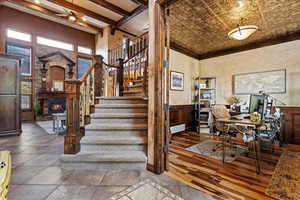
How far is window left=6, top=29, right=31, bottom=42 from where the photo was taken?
5.67 metres

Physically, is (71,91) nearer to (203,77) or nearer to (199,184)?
(199,184)

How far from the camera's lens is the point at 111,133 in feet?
7.85

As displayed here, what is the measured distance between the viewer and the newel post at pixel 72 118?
2118 mm

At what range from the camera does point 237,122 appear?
2.30m

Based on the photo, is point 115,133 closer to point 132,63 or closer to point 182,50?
point 132,63

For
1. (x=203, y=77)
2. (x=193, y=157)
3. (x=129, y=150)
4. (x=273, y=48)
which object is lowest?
(x=193, y=157)

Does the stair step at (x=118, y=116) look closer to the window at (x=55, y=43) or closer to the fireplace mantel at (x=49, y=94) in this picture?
the fireplace mantel at (x=49, y=94)

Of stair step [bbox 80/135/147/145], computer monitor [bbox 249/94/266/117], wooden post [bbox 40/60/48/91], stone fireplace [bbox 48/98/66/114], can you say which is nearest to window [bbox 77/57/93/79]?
wooden post [bbox 40/60/48/91]

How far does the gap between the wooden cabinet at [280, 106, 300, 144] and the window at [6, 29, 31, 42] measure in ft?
31.9

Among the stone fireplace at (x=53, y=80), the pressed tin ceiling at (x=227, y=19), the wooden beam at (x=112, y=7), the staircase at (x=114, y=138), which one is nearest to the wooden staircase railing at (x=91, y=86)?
the staircase at (x=114, y=138)

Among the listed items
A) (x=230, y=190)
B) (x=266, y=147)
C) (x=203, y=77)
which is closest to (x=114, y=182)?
(x=230, y=190)

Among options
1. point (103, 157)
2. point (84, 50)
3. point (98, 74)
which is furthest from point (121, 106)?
point (84, 50)

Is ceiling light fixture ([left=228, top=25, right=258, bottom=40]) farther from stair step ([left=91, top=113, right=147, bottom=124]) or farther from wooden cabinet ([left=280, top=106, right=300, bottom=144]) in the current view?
stair step ([left=91, top=113, right=147, bottom=124])

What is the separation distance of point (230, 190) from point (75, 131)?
230cm
